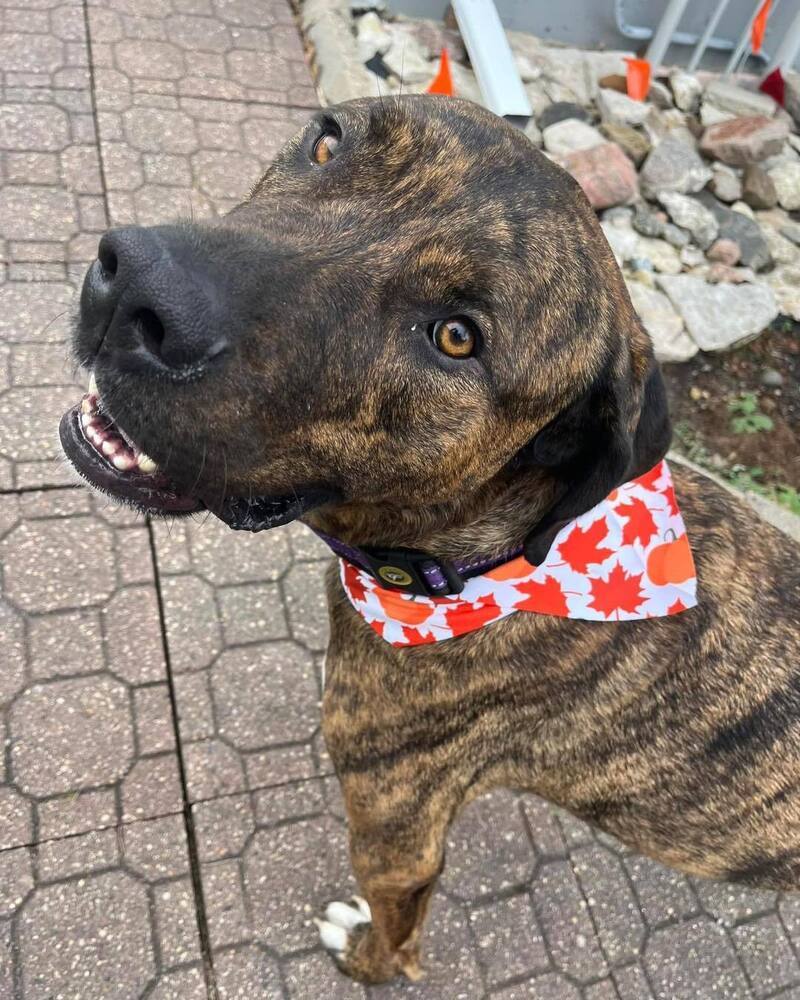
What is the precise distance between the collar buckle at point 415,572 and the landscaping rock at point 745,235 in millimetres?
4265

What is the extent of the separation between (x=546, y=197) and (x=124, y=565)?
240 centimetres

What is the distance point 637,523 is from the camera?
231 cm

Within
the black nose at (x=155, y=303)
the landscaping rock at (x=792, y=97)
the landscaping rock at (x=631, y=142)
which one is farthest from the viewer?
the landscaping rock at (x=792, y=97)

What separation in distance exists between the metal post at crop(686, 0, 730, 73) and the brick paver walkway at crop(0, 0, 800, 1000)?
534 cm

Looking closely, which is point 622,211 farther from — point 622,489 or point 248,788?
point 248,788

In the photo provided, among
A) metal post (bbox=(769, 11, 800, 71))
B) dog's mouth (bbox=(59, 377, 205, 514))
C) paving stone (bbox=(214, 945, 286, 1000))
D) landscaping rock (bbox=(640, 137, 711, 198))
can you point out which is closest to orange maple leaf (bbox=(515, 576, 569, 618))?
dog's mouth (bbox=(59, 377, 205, 514))

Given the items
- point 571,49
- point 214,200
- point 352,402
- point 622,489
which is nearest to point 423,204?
point 352,402

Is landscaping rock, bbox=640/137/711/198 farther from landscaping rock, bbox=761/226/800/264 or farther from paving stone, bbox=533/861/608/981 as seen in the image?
paving stone, bbox=533/861/608/981

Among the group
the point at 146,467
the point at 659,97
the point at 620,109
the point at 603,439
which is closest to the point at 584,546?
the point at 603,439

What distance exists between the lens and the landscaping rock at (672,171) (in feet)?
18.2

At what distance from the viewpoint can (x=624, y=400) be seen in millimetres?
1996

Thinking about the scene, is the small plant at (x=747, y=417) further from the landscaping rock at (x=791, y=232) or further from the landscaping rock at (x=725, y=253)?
the landscaping rock at (x=791, y=232)

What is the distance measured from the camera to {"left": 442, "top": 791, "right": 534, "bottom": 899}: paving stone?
308 centimetres

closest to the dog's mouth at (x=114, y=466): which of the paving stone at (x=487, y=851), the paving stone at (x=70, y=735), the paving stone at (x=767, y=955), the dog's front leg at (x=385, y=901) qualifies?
the dog's front leg at (x=385, y=901)
